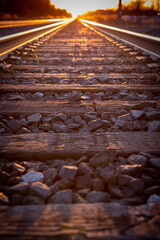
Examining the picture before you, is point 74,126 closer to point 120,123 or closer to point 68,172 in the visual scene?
point 120,123

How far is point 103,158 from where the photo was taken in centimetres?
121

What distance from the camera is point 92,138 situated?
1438 mm

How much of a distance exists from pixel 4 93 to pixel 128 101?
159 cm

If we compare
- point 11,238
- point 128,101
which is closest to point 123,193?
point 11,238

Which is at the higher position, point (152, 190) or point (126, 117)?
point (126, 117)

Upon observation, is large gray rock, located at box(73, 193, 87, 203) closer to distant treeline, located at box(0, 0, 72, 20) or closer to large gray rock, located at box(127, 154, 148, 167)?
large gray rock, located at box(127, 154, 148, 167)

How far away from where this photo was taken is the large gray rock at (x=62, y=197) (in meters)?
0.94

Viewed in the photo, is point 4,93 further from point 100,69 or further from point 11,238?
point 11,238

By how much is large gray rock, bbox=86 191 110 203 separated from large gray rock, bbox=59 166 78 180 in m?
0.16

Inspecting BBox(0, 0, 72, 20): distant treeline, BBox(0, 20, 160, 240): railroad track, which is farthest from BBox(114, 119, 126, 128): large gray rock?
BBox(0, 0, 72, 20): distant treeline

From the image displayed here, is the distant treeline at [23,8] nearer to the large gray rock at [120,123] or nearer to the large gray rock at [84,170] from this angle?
the large gray rock at [120,123]

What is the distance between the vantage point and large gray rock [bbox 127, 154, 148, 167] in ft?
3.89

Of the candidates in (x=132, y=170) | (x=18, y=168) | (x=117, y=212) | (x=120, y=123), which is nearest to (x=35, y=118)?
(x=18, y=168)

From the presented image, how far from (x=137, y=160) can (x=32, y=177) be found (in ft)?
2.21
